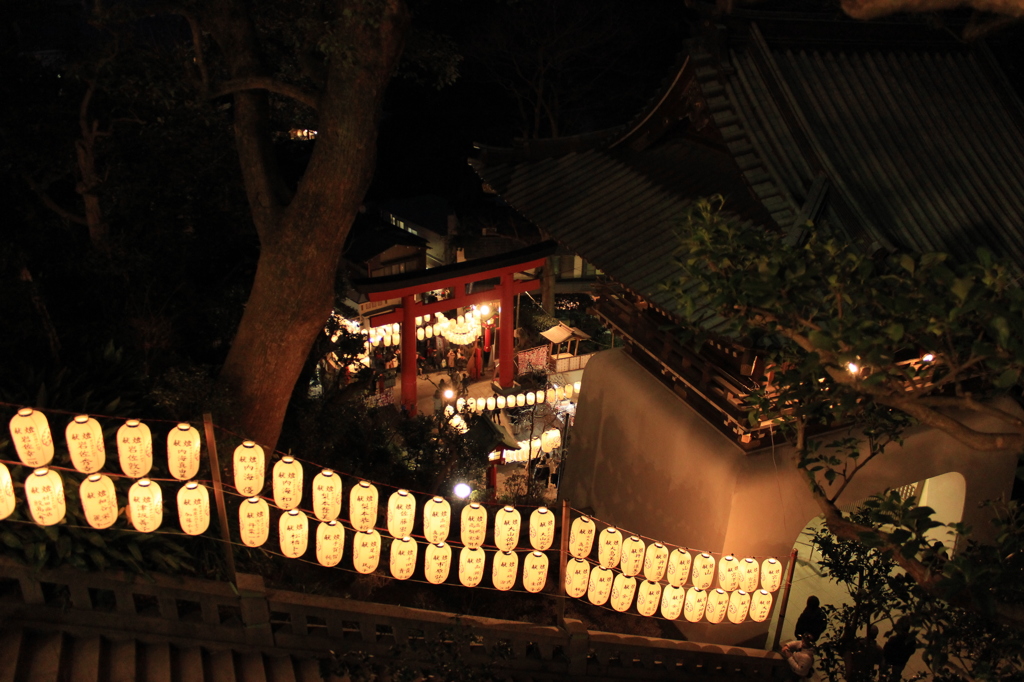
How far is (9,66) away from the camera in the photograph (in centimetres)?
1052

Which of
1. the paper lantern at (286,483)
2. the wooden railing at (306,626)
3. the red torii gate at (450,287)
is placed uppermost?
the red torii gate at (450,287)

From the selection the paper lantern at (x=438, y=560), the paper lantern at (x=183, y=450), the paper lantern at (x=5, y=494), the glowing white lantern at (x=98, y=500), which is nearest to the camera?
the paper lantern at (x=5, y=494)

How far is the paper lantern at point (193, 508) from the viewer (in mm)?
7070

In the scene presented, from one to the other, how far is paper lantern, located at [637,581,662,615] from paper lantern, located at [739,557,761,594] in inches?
36.9

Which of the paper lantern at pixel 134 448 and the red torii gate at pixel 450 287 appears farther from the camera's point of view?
the red torii gate at pixel 450 287

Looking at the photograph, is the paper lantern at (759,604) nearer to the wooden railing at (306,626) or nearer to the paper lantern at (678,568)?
the wooden railing at (306,626)

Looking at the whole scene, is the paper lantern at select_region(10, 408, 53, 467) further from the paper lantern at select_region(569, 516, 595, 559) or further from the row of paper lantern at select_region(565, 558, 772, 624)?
the row of paper lantern at select_region(565, 558, 772, 624)

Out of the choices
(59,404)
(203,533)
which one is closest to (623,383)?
(203,533)

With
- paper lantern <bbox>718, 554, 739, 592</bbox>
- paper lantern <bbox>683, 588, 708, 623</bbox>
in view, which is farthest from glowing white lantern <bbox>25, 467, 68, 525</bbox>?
paper lantern <bbox>718, 554, 739, 592</bbox>

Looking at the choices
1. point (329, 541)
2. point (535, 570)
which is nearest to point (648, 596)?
point (535, 570)

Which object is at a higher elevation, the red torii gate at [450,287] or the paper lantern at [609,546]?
the red torii gate at [450,287]

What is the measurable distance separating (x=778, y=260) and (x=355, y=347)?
32.6ft

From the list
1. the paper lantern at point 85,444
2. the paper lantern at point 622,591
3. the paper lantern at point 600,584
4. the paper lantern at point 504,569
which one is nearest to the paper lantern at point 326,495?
the paper lantern at point 504,569

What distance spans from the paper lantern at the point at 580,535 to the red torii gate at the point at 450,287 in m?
9.01
